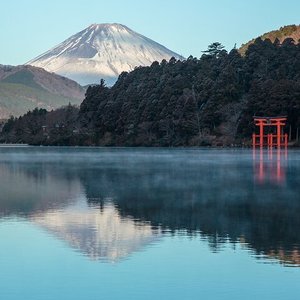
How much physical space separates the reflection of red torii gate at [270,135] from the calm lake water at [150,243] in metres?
37.9

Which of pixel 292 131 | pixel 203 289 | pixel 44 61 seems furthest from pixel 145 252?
pixel 44 61

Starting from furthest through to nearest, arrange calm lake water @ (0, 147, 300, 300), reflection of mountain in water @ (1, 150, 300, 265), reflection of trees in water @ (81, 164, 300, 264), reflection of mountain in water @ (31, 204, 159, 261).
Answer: reflection of trees in water @ (81, 164, 300, 264) < reflection of mountain in water @ (1, 150, 300, 265) < reflection of mountain in water @ (31, 204, 159, 261) < calm lake water @ (0, 147, 300, 300)

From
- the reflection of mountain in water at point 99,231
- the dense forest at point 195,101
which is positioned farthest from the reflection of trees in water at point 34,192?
the dense forest at point 195,101

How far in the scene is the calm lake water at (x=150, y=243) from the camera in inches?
295

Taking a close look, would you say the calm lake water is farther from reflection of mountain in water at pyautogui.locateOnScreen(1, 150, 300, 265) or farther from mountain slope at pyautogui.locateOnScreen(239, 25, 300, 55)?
mountain slope at pyautogui.locateOnScreen(239, 25, 300, 55)

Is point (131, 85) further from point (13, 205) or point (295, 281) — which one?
point (295, 281)

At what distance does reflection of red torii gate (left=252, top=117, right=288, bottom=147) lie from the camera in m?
55.7

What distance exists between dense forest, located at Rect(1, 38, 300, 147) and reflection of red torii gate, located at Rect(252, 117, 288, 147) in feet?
3.74

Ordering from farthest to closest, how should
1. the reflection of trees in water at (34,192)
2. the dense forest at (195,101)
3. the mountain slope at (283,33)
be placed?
the mountain slope at (283,33)
the dense forest at (195,101)
the reflection of trees in water at (34,192)

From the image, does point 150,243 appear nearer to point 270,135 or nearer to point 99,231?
point 99,231

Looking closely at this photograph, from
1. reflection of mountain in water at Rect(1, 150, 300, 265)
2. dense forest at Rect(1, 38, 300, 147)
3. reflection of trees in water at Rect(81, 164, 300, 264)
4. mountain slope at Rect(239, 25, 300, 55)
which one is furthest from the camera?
mountain slope at Rect(239, 25, 300, 55)

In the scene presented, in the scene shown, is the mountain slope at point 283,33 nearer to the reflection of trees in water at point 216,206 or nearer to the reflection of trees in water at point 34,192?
the reflection of trees in water at point 34,192

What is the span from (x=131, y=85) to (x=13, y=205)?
64.0 meters

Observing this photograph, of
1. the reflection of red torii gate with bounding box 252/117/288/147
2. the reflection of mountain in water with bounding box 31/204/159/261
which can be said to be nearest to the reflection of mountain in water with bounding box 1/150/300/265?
the reflection of mountain in water with bounding box 31/204/159/261
